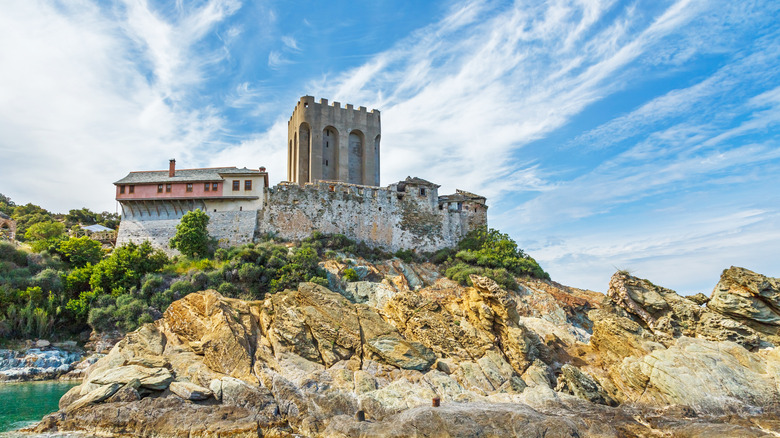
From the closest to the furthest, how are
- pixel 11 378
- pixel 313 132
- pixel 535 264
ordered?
pixel 11 378 → pixel 535 264 → pixel 313 132

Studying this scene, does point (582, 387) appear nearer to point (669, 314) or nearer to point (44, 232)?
point (669, 314)

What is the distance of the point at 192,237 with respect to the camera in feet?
115

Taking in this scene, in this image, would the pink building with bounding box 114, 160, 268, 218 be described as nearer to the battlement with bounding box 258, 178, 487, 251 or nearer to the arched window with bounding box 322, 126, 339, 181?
the battlement with bounding box 258, 178, 487, 251

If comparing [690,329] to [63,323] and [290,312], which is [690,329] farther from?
[63,323]

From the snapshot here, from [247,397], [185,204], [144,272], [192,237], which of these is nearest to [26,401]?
[247,397]

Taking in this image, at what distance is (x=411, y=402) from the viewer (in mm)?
16891

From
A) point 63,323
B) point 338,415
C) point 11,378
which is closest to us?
point 338,415

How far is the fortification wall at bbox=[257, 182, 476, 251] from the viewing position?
39812mm

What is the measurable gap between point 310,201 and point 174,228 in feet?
34.2

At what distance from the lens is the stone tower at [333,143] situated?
47.9 metres

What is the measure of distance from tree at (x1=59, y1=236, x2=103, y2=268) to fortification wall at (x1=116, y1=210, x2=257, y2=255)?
191 inches

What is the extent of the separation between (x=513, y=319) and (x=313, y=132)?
30.9 meters

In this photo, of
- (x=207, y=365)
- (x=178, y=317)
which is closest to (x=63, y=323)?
(x=178, y=317)

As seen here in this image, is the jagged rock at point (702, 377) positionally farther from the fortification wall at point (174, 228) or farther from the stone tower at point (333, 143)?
the stone tower at point (333, 143)
